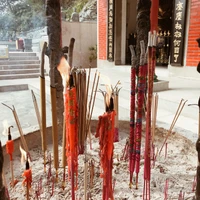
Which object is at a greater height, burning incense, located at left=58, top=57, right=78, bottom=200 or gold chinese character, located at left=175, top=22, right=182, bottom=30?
gold chinese character, located at left=175, top=22, right=182, bottom=30

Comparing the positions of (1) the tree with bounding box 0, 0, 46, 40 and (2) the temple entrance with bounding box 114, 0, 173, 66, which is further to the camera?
(1) the tree with bounding box 0, 0, 46, 40

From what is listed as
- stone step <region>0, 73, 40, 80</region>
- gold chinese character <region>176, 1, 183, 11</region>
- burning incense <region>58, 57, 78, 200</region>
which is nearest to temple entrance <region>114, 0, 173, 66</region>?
gold chinese character <region>176, 1, 183, 11</region>

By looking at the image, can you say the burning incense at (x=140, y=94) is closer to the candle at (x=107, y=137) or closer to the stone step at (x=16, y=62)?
the candle at (x=107, y=137)

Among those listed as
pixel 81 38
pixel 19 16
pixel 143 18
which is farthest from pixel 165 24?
pixel 19 16

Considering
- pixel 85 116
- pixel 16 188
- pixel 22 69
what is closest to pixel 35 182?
pixel 16 188

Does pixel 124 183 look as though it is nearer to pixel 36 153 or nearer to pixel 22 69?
pixel 36 153

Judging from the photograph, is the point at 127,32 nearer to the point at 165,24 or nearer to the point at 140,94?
the point at 165,24

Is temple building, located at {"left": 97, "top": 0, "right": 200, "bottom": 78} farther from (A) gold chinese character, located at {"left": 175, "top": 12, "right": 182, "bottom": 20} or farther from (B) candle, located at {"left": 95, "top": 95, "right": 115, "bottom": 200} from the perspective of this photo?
(B) candle, located at {"left": 95, "top": 95, "right": 115, "bottom": 200}

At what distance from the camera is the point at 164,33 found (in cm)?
541

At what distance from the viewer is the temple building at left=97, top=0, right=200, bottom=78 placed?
360 centimetres

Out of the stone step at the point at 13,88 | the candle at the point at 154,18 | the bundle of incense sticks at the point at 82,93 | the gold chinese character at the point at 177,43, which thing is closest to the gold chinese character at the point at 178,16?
the gold chinese character at the point at 177,43

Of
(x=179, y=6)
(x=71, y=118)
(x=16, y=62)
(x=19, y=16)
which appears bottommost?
(x=71, y=118)

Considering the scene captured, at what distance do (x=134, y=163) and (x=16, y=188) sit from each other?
56 centimetres

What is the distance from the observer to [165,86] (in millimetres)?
3070
